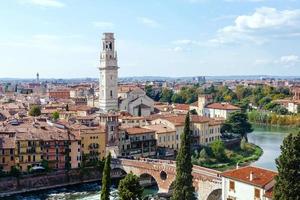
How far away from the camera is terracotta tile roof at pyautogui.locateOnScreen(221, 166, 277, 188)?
2523 centimetres

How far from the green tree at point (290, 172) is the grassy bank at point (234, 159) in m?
28.6

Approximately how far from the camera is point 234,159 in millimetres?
52938

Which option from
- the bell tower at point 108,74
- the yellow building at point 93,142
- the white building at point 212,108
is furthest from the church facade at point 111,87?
the yellow building at point 93,142

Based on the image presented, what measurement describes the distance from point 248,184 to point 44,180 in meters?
21.1

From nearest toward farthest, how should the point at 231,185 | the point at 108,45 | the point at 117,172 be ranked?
the point at 231,185 < the point at 117,172 < the point at 108,45

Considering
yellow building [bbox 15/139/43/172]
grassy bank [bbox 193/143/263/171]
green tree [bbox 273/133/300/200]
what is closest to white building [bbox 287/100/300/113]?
grassy bank [bbox 193/143/263/171]

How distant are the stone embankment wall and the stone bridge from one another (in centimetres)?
243

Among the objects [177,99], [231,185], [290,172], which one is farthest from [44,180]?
[177,99]

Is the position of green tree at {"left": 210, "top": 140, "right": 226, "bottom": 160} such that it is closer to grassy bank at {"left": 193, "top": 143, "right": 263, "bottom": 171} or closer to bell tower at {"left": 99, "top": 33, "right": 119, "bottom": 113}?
grassy bank at {"left": 193, "top": 143, "right": 263, "bottom": 171}

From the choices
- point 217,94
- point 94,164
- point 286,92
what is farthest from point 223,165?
point 286,92

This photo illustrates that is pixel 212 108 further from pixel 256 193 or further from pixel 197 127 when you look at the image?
pixel 256 193

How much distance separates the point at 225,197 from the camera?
1077 inches

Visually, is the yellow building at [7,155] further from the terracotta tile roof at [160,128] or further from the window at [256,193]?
the window at [256,193]

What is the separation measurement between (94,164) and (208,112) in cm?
4004
